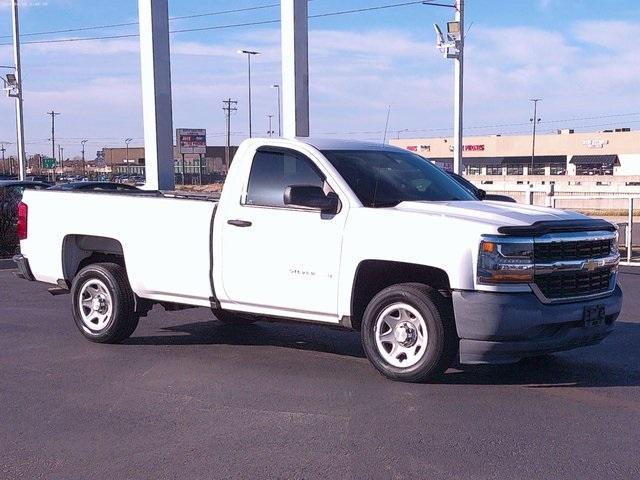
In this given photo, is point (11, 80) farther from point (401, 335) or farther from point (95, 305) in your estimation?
Answer: point (401, 335)

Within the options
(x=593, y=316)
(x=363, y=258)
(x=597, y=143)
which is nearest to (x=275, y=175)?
(x=363, y=258)

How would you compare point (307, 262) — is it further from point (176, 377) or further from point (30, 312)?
point (30, 312)

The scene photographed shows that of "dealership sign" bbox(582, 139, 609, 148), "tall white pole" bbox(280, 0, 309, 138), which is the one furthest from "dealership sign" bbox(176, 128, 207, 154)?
"tall white pole" bbox(280, 0, 309, 138)

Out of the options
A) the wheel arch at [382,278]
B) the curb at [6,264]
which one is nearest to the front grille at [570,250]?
the wheel arch at [382,278]

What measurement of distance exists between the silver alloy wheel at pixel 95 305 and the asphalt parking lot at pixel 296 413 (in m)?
0.23

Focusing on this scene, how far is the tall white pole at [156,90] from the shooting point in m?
18.2

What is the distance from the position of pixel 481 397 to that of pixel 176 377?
2.57 metres

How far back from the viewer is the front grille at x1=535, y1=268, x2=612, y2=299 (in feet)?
21.5

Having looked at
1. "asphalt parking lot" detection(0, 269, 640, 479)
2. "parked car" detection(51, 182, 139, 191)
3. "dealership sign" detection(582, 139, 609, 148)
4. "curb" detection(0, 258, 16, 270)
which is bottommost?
"curb" detection(0, 258, 16, 270)

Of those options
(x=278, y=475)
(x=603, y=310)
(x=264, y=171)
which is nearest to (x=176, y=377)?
(x=264, y=171)

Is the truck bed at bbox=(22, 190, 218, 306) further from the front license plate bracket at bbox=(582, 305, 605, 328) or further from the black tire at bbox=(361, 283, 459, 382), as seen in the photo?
the front license plate bracket at bbox=(582, 305, 605, 328)

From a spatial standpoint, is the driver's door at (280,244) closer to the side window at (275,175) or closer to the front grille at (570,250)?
the side window at (275,175)

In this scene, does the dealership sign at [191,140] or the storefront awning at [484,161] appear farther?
the storefront awning at [484,161]

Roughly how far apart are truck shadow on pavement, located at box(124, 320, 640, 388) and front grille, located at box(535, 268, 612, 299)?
786mm
